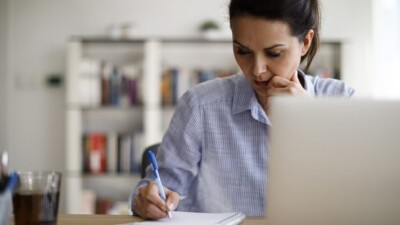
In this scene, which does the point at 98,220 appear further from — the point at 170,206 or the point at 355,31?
A: the point at 355,31

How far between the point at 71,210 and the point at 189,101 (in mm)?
3366

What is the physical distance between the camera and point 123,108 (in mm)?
4945

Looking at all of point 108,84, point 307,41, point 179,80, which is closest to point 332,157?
point 307,41

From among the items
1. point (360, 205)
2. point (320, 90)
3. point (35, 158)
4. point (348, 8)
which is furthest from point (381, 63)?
point (360, 205)

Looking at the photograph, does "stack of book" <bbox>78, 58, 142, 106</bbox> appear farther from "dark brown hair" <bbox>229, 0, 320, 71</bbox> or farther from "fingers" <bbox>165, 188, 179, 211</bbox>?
"fingers" <bbox>165, 188, 179, 211</bbox>

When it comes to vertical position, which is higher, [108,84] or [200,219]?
[108,84]

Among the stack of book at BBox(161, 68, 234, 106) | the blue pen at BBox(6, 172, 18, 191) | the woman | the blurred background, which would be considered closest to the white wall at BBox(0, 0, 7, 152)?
the blurred background

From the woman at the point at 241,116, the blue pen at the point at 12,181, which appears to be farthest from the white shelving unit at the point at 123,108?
the blue pen at the point at 12,181

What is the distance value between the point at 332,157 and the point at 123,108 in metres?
4.14

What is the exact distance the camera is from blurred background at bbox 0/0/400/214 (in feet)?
15.7

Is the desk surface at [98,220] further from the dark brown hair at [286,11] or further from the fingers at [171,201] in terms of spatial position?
the dark brown hair at [286,11]

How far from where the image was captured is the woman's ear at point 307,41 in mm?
1730

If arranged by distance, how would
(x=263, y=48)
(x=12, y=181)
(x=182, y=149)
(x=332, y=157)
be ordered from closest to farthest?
(x=332, y=157), (x=12, y=181), (x=263, y=48), (x=182, y=149)

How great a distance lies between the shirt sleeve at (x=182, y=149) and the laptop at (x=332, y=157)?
793 millimetres
